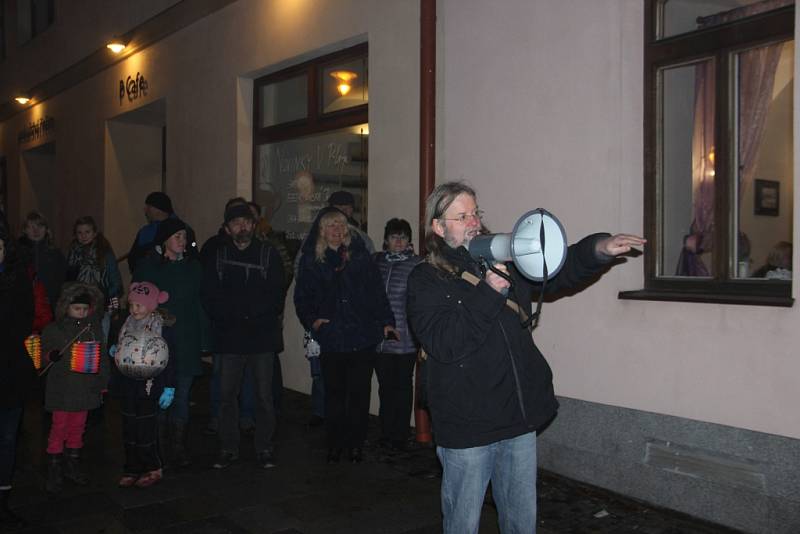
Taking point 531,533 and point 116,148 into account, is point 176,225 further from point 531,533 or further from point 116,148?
point 116,148

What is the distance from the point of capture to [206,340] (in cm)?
630

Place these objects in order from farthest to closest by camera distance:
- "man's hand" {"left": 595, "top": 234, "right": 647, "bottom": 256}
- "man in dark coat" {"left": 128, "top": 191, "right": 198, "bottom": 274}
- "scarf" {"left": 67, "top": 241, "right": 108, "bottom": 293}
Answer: "scarf" {"left": 67, "top": 241, "right": 108, "bottom": 293} < "man in dark coat" {"left": 128, "top": 191, "right": 198, "bottom": 274} < "man's hand" {"left": 595, "top": 234, "right": 647, "bottom": 256}

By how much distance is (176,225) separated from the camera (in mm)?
6023

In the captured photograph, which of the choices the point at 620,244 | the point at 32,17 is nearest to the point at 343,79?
the point at 620,244

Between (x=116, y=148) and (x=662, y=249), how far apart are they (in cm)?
1093

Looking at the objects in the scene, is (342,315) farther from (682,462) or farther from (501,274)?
(501,274)

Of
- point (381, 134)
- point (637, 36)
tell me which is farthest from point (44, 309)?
point (637, 36)

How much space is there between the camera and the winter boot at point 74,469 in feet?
18.8

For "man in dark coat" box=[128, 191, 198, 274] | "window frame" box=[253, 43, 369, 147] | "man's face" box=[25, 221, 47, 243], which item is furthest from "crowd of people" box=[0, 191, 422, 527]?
"man's face" box=[25, 221, 47, 243]

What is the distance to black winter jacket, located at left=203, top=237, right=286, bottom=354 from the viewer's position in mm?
6000

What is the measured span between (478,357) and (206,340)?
351cm

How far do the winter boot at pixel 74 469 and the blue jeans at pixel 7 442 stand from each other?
2.55 ft

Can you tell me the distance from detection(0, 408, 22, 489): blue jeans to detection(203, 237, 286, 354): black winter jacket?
1.54 m

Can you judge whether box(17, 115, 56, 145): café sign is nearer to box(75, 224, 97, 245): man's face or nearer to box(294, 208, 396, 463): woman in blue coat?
box(75, 224, 97, 245): man's face
